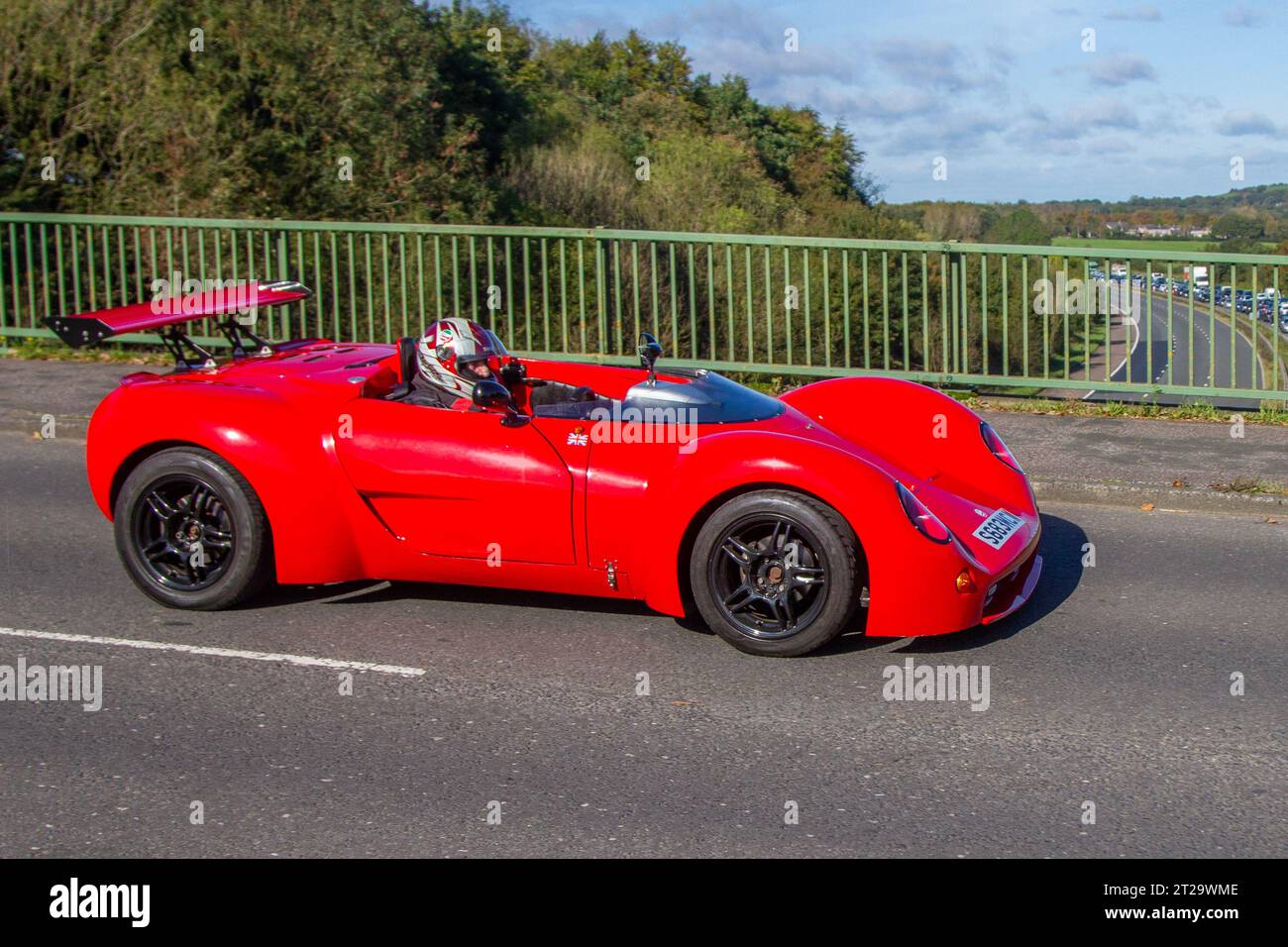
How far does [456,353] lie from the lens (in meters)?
7.09

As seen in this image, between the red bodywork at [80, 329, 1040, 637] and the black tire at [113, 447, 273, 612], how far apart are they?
0.10 metres

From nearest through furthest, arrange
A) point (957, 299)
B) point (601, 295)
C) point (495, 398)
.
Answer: point (495, 398)
point (957, 299)
point (601, 295)

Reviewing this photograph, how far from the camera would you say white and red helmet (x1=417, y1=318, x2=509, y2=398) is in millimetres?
7046

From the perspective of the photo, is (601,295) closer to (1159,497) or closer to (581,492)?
(1159,497)

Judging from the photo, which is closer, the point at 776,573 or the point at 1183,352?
the point at 776,573

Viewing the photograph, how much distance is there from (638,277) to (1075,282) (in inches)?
154

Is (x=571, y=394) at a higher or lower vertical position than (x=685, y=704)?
higher

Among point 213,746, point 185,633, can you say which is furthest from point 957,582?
point 185,633

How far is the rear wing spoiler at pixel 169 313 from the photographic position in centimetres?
720

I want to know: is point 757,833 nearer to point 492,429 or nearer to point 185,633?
point 492,429

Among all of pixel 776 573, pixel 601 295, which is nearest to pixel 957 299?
pixel 601 295

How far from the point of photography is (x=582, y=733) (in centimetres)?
550

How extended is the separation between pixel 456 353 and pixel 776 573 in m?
2.04

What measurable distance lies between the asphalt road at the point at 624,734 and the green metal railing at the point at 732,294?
4788 millimetres
